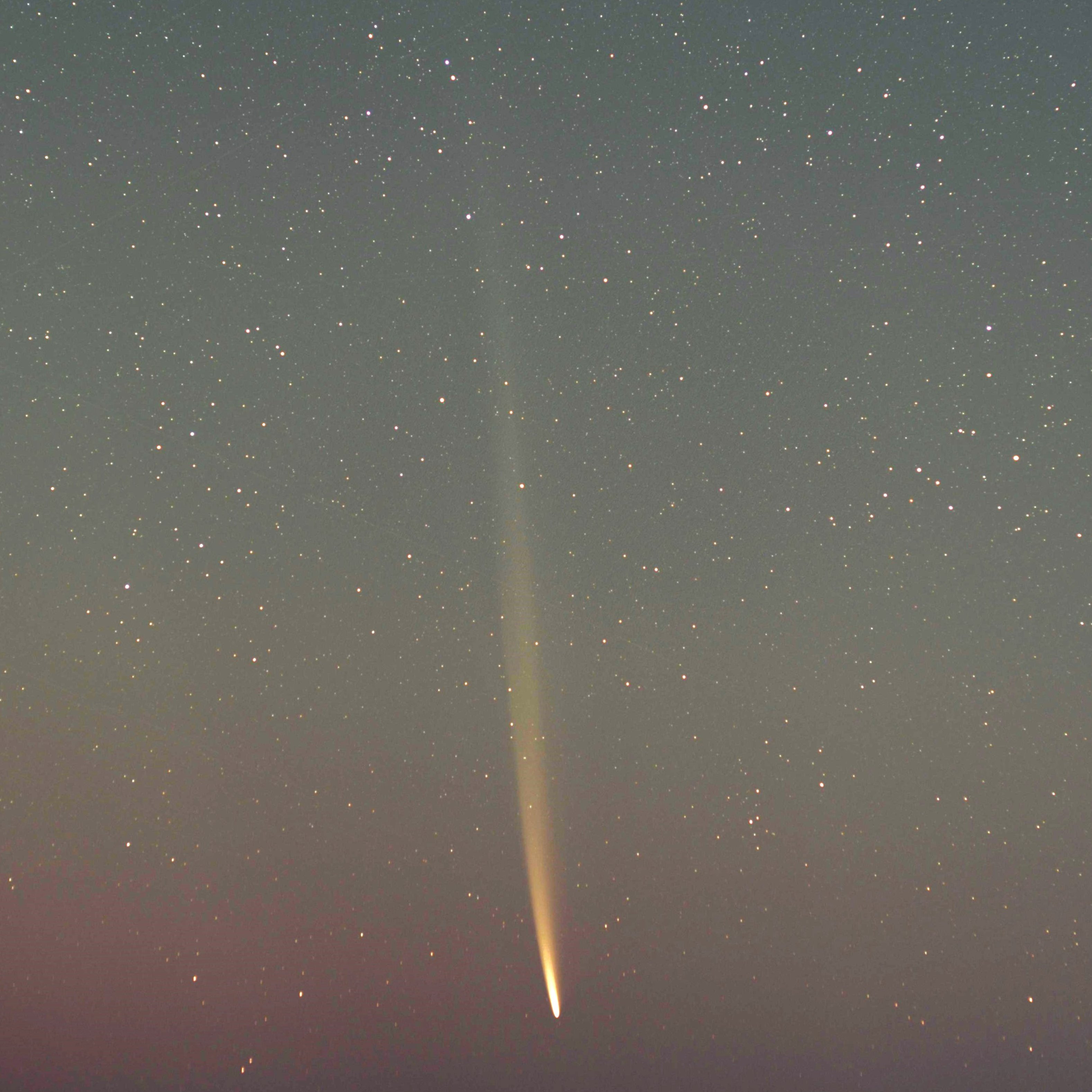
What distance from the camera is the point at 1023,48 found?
2.71 ft

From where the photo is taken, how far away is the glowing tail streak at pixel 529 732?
848 mm

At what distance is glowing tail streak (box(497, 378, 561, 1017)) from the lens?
→ 2.78 ft

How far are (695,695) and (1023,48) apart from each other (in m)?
0.60

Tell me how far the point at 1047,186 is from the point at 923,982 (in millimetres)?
662

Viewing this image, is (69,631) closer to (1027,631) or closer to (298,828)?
(298,828)

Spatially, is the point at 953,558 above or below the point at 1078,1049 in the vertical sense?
above

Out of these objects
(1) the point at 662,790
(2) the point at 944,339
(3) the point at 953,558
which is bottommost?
(1) the point at 662,790

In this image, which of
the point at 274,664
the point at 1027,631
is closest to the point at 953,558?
the point at 1027,631

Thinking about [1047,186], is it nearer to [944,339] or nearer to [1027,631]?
[944,339]

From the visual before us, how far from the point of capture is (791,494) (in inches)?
33.3

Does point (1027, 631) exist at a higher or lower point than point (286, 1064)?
higher

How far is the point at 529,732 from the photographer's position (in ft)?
2.79

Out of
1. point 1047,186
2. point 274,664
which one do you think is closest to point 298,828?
point 274,664

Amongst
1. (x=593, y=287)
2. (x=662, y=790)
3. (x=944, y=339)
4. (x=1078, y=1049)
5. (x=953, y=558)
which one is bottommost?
(x=1078, y=1049)
